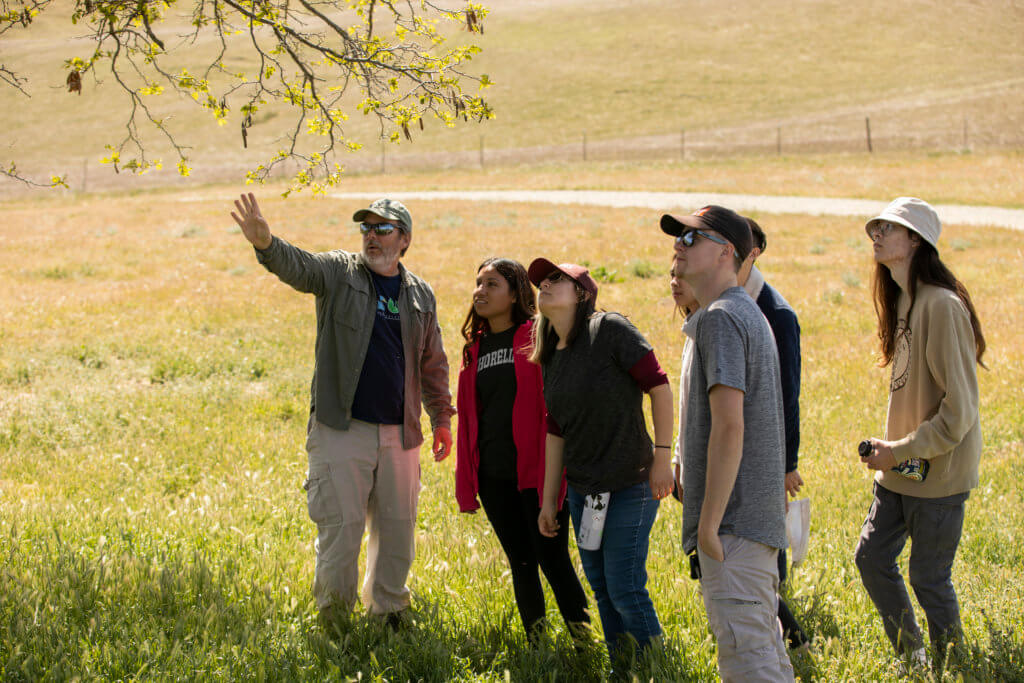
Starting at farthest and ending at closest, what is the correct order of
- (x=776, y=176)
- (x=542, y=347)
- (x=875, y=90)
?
(x=875, y=90) < (x=776, y=176) < (x=542, y=347)

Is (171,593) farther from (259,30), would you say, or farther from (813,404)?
(813,404)

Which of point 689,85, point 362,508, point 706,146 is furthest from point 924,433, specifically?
point 689,85

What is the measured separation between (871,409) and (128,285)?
13560 mm

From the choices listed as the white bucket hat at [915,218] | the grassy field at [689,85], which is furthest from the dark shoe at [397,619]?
the grassy field at [689,85]

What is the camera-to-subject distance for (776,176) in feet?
107

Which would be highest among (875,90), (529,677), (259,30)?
(875,90)

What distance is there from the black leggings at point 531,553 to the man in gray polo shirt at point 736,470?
1.26m

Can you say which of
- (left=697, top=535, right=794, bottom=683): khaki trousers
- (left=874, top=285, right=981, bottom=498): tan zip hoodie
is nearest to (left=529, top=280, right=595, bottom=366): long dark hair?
(left=697, top=535, right=794, bottom=683): khaki trousers

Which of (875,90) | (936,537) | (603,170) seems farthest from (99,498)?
(875,90)

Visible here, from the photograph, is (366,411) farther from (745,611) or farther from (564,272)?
(745,611)

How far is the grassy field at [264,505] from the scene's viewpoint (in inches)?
163

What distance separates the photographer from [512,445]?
15.0 ft

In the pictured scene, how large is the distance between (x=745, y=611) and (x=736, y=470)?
1.85 feet

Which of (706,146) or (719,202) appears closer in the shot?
(719,202)
